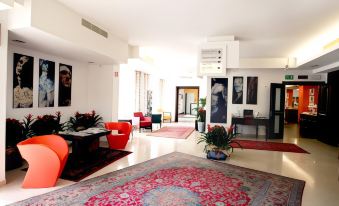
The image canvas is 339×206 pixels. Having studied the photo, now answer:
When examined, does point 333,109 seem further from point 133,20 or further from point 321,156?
point 133,20

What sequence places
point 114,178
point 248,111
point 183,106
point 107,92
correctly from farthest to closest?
point 183,106 → point 248,111 → point 107,92 → point 114,178

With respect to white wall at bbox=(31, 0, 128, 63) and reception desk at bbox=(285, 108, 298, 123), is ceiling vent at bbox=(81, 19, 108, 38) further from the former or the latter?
reception desk at bbox=(285, 108, 298, 123)

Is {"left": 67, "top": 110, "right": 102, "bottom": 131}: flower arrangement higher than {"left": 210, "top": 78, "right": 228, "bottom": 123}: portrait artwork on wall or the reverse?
the reverse

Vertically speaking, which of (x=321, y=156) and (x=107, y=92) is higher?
(x=107, y=92)

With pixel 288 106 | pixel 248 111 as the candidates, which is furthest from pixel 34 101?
pixel 288 106

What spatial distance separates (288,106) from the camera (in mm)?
16344

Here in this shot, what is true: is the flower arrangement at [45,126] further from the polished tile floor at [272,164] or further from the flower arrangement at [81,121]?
the polished tile floor at [272,164]

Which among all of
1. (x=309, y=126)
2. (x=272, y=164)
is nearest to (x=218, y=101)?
(x=272, y=164)

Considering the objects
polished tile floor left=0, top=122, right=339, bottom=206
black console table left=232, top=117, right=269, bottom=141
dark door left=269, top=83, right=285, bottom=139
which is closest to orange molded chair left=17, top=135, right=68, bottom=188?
polished tile floor left=0, top=122, right=339, bottom=206

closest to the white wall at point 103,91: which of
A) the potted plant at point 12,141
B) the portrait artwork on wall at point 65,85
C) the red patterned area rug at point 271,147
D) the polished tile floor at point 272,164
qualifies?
the portrait artwork on wall at point 65,85

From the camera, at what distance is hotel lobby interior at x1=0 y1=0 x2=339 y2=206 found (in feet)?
11.7

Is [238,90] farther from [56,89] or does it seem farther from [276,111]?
[56,89]

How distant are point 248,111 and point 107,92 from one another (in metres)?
6.11

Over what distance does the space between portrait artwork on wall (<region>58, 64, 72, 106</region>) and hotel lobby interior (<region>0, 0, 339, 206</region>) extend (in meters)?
0.03
